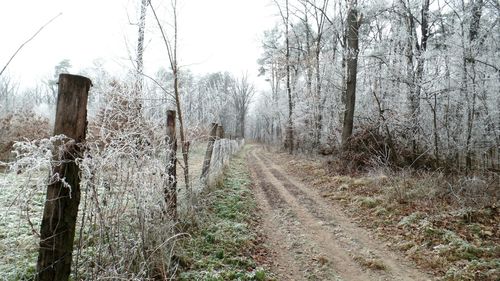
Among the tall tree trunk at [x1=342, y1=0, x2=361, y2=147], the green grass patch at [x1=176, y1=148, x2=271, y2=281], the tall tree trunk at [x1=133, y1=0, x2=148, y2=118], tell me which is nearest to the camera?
the green grass patch at [x1=176, y1=148, x2=271, y2=281]

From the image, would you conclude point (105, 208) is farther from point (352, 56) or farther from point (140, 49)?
point (352, 56)

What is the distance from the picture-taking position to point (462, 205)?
652cm

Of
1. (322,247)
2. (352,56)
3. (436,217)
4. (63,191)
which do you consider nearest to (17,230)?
(63,191)

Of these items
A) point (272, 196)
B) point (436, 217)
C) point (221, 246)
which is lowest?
point (221, 246)

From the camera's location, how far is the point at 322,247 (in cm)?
557

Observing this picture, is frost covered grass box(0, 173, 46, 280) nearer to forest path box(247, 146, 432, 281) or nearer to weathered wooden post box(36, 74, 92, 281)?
weathered wooden post box(36, 74, 92, 281)

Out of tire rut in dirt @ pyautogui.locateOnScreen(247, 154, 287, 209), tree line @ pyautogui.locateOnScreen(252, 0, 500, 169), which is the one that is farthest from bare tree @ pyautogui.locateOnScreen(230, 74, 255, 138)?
tire rut in dirt @ pyautogui.locateOnScreen(247, 154, 287, 209)

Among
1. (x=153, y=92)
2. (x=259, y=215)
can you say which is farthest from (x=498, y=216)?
(x=153, y=92)

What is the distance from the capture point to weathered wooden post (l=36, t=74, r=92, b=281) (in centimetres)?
260

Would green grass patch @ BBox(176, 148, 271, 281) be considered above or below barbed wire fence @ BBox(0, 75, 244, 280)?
below

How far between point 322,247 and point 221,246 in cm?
187

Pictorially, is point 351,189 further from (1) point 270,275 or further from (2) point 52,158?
(2) point 52,158

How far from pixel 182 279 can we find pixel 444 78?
10.5 metres

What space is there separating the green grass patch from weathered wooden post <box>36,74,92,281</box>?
1707mm
